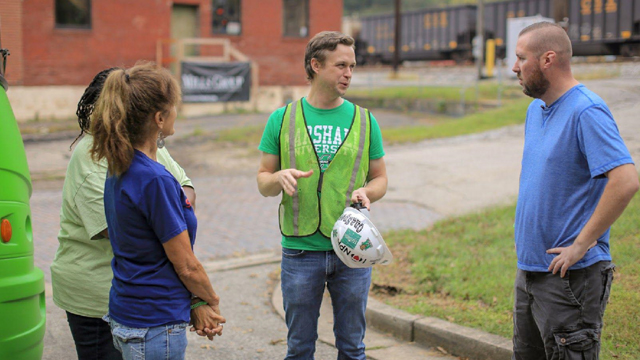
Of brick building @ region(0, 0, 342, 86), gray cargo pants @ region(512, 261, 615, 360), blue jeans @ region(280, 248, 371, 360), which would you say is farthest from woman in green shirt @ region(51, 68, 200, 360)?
brick building @ region(0, 0, 342, 86)

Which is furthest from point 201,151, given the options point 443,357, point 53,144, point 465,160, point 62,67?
point 443,357

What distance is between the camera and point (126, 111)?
2.54m

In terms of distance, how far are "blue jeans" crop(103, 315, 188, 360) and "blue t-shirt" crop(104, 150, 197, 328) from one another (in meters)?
0.03

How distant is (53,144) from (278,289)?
12.0m

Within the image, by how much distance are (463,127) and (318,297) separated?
1515cm

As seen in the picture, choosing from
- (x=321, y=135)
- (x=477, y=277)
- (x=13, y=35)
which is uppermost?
(x=13, y=35)

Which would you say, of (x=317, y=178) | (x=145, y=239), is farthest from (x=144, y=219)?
(x=317, y=178)

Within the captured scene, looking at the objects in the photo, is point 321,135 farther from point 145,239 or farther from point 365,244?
point 145,239

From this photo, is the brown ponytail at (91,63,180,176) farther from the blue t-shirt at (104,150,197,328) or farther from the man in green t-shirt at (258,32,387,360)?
the man in green t-shirt at (258,32,387,360)

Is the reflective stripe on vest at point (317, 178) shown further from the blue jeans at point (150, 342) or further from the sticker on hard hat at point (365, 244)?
the blue jeans at point (150, 342)

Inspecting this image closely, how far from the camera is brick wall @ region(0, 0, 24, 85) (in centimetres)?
2042

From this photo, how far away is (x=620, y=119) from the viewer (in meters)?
15.6

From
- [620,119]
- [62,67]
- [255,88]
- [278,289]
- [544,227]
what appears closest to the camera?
[544,227]

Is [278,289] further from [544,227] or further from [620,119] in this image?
[620,119]
